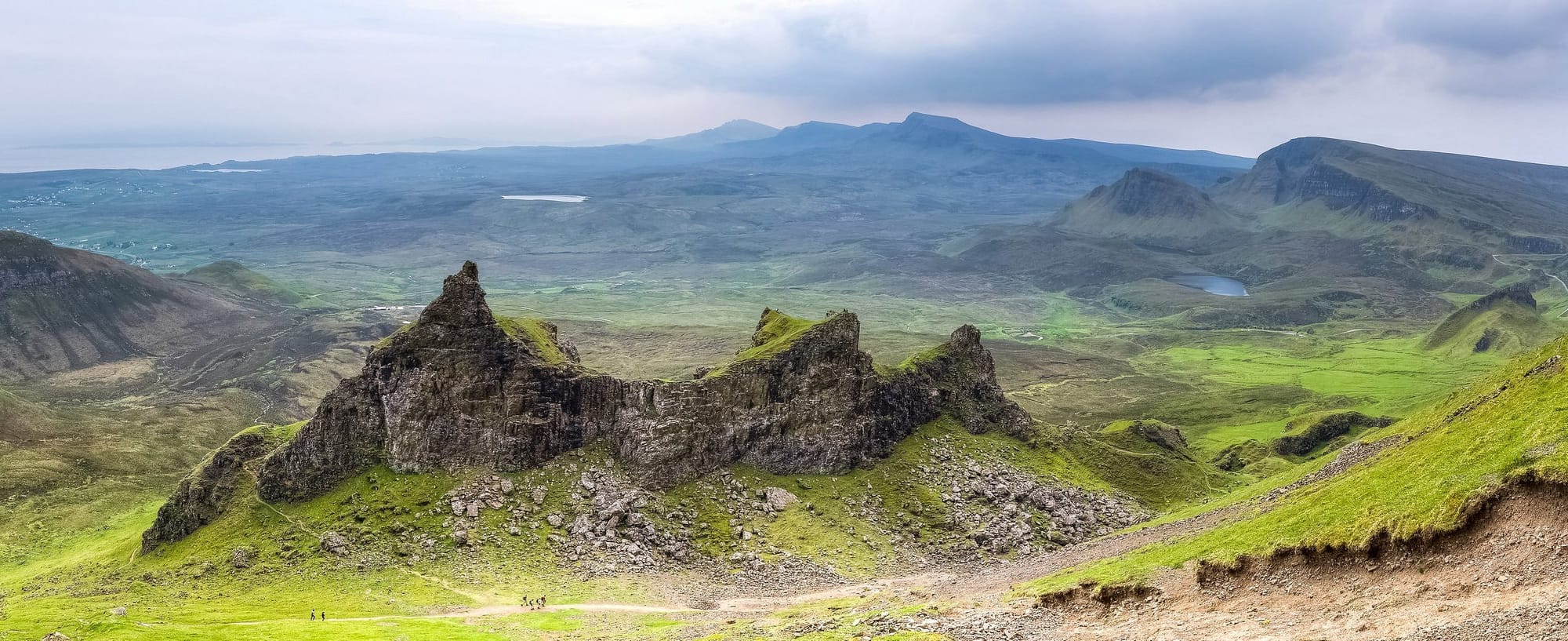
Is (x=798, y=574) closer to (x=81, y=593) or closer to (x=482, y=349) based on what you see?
(x=482, y=349)

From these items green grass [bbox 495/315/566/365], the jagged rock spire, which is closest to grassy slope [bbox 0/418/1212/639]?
green grass [bbox 495/315/566/365]

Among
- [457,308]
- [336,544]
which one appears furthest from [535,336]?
[336,544]

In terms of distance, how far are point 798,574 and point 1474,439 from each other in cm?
5026

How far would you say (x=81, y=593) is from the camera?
7975 centimetres

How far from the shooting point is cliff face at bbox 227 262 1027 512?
91.1 m

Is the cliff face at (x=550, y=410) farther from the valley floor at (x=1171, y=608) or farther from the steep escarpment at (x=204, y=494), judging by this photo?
the valley floor at (x=1171, y=608)

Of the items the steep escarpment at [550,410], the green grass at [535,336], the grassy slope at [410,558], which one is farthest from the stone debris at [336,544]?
the green grass at [535,336]

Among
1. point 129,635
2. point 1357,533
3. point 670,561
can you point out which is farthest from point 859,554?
point 129,635

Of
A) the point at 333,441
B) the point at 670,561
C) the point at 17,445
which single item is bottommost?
the point at 17,445

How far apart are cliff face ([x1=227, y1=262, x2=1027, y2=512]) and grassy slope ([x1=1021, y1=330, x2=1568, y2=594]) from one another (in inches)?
1511

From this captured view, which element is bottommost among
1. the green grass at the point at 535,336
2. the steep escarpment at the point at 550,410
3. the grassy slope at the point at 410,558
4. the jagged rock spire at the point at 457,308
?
the grassy slope at the point at 410,558

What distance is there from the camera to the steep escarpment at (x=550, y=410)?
91.1 m

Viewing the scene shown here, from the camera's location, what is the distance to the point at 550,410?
93.4 m

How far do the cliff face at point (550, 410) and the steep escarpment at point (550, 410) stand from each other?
0.37ft
